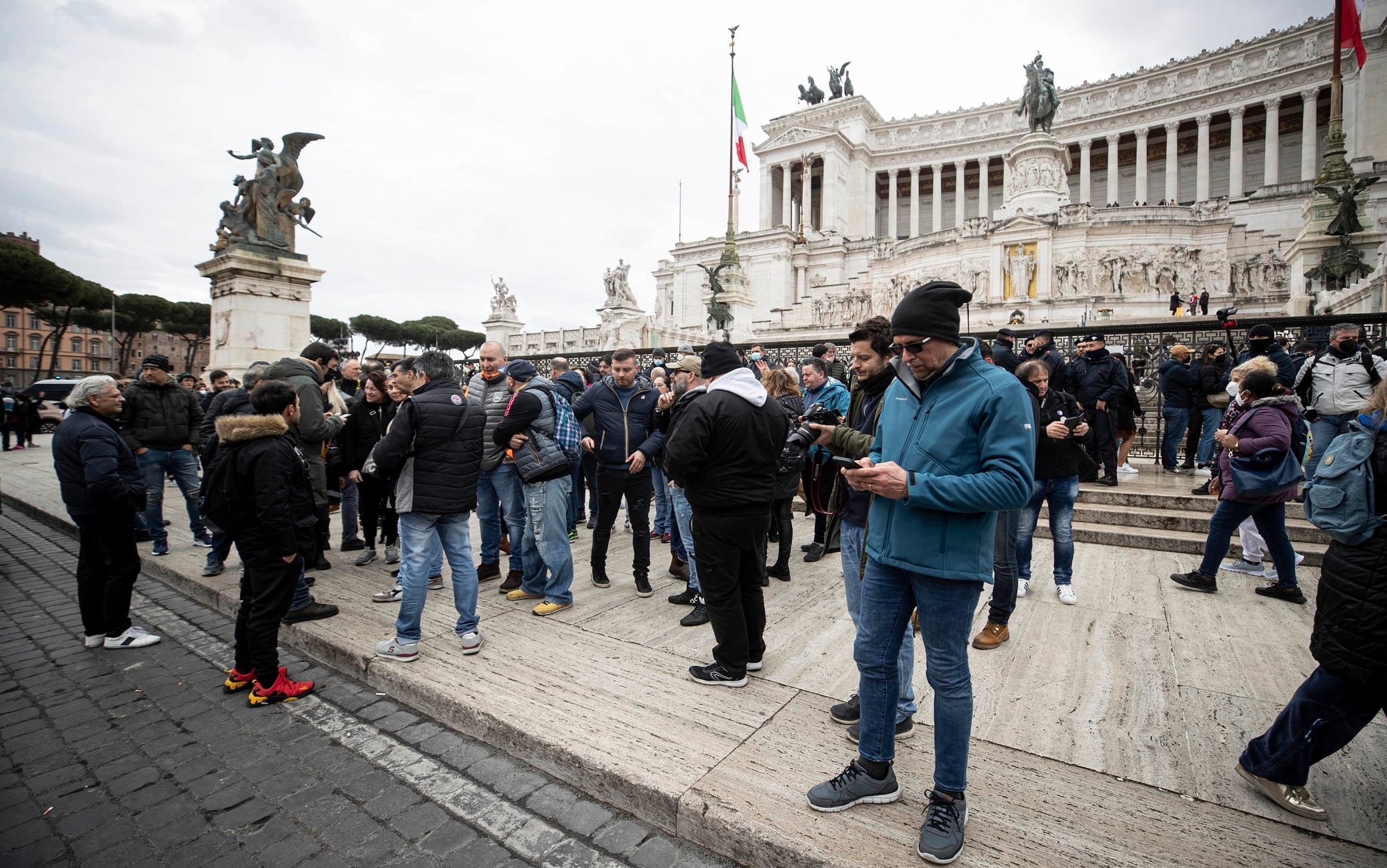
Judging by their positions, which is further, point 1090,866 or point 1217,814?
point 1217,814

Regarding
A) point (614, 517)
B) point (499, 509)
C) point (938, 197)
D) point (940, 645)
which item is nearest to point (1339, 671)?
point (940, 645)

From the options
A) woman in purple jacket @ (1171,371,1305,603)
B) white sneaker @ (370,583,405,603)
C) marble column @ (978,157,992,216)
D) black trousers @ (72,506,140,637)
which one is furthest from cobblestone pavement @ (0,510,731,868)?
marble column @ (978,157,992,216)

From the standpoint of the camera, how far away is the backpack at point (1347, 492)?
2535 mm

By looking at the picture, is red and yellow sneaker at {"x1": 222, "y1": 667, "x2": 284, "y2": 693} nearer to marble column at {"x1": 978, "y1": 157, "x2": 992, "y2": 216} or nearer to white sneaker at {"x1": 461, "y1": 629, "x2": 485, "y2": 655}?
white sneaker at {"x1": 461, "y1": 629, "x2": 485, "y2": 655}

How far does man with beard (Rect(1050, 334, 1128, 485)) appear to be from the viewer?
26.3ft

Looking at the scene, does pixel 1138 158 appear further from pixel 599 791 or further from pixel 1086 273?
pixel 599 791

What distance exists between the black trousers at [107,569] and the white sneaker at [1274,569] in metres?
9.42

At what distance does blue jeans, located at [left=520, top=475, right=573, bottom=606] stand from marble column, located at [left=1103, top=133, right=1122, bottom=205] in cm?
6240

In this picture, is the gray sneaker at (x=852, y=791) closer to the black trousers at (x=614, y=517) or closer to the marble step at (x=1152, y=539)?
the black trousers at (x=614, y=517)

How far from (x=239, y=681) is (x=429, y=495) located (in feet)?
5.56

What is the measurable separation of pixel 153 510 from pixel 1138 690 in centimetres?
941

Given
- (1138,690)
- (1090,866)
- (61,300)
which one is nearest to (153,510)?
(1090,866)

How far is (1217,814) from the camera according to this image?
266cm

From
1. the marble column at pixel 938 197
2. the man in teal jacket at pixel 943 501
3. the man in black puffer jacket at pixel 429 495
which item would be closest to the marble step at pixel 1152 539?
the man in teal jacket at pixel 943 501
